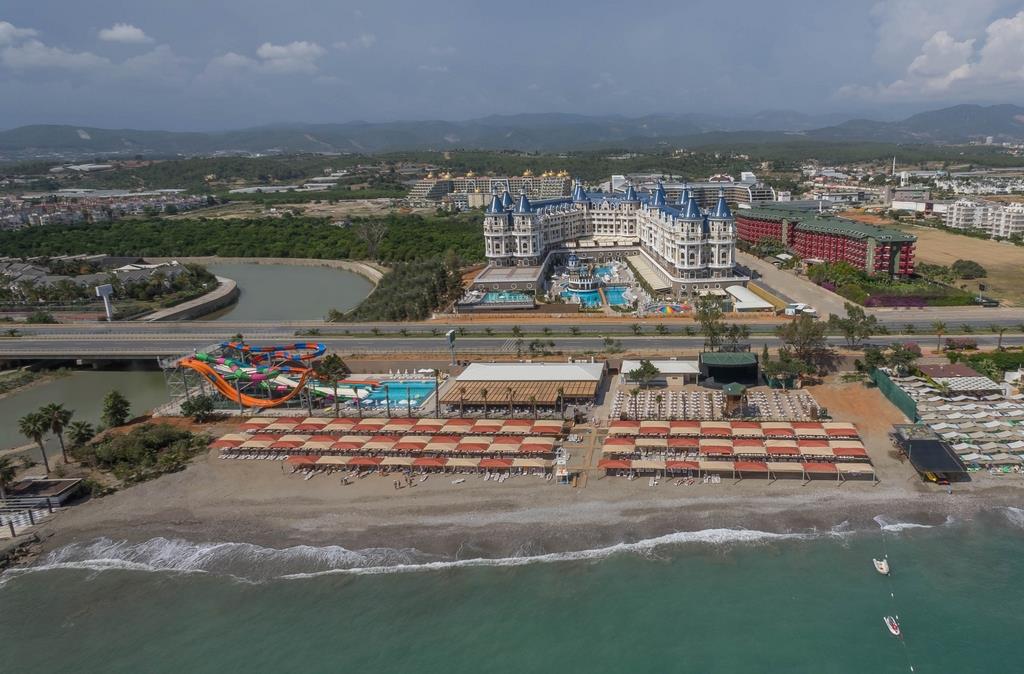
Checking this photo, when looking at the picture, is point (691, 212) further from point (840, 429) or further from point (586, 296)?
point (840, 429)

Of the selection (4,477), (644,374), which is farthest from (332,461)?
(644,374)

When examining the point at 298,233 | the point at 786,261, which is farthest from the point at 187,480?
the point at 298,233

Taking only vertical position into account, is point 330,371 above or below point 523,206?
below

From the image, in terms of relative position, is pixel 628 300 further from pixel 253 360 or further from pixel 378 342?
pixel 253 360

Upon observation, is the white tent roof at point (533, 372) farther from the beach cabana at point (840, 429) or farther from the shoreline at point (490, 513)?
the beach cabana at point (840, 429)

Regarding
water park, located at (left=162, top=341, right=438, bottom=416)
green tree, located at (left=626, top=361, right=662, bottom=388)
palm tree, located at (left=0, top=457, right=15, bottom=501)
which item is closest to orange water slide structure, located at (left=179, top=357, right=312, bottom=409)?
water park, located at (left=162, top=341, right=438, bottom=416)

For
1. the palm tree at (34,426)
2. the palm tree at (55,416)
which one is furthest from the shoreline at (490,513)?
the palm tree at (55,416)
